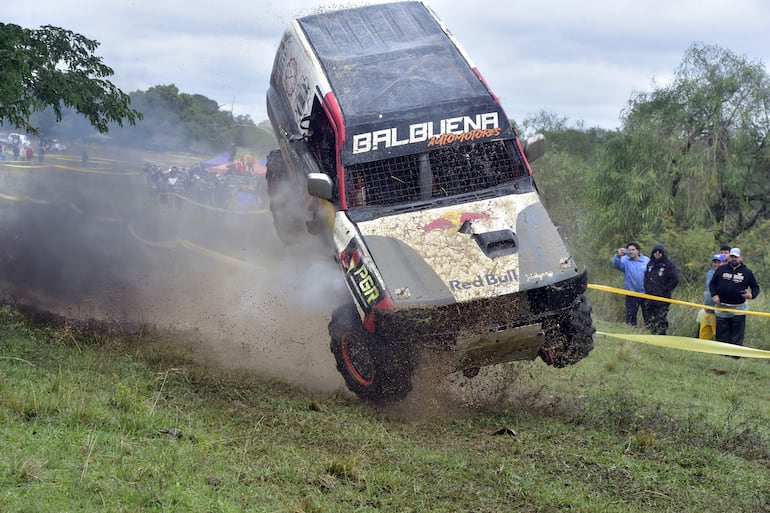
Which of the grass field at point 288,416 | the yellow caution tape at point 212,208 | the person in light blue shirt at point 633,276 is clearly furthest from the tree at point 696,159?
the yellow caution tape at point 212,208

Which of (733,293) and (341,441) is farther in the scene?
(733,293)

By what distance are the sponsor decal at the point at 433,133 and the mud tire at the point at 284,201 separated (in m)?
1.85

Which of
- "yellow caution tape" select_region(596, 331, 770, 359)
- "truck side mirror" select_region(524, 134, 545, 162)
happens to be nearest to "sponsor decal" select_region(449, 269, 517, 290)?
"truck side mirror" select_region(524, 134, 545, 162)

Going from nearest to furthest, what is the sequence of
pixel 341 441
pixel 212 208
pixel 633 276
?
pixel 341 441 < pixel 633 276 < pixel 212 208

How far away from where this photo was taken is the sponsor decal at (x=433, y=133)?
8008mm

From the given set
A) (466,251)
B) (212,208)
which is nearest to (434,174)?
(466,251)

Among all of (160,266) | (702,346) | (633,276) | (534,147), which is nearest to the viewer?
(534,147)

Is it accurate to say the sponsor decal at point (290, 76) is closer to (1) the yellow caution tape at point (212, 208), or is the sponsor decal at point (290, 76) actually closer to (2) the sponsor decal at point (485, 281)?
(1) the yellow caution tape at point (212, 208)

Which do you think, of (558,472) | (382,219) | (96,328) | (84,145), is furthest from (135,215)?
(558,472)

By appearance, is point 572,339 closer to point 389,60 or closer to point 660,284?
point 389,60

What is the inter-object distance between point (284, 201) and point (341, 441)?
15.2ft

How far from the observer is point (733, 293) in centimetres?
1125

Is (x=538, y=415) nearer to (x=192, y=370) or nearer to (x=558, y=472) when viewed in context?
(x=558, y=472)

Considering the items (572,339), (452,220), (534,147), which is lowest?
(572,339)
